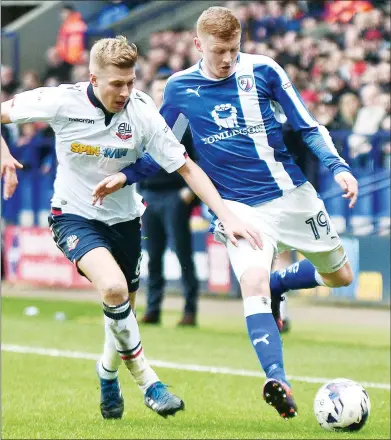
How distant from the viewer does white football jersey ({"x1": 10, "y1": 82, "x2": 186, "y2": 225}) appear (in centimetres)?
619

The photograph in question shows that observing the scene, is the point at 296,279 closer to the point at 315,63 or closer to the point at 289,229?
the point at 289,229

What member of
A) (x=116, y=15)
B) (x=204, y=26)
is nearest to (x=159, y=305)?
(x=204, y=26)

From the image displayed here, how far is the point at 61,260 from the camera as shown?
15508mm

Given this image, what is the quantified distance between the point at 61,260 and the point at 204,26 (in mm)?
9750

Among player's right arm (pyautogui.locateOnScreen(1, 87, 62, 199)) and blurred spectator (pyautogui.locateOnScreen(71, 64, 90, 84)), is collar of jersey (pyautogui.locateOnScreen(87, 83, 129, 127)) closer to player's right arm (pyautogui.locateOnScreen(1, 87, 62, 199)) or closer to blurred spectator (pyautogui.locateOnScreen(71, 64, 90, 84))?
player's right arm (pyautogui.locateOnScreen(1, 87, 62, 199))

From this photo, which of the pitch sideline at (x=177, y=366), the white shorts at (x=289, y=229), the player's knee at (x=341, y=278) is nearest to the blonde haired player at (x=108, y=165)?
the white shorts at (x=289, y=229)

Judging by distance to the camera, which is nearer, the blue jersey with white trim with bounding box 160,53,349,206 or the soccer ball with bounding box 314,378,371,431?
the soccer ball with bounding box 314,378,371,431

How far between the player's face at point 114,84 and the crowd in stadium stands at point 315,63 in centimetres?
708

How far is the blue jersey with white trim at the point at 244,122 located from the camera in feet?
21.2

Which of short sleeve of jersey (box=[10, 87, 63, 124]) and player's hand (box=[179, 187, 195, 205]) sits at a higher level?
short sleeve of jersey (box=[10, 87, 63, 124])

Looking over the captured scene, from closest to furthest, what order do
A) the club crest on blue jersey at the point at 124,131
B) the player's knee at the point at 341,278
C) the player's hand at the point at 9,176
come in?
1. the player's hand at the point at 9,176
2. the club crest on blue jersey at the point at 124,131
3. the player's knee at the point at 341,278

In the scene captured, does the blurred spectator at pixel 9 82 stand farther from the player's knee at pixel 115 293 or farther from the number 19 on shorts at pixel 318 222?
the player's knee at pixel 115 293

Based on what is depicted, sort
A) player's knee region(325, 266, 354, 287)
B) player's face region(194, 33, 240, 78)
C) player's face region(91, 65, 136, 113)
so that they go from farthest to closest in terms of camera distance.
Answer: player's knee region(325, 266, 354, 287)
player's face region(194, 33, 240, 78)
player's face region(91, 65, 136, 113)

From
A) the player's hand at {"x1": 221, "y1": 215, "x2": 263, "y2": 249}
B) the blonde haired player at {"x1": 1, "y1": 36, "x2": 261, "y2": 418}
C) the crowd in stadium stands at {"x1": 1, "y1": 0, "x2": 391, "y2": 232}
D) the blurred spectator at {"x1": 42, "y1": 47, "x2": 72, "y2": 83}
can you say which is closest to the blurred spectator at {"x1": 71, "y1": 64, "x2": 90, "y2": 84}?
the crowd in stadium stands at {"x1": 1, "y1": 0, "x2": 391, "y2": 232}
